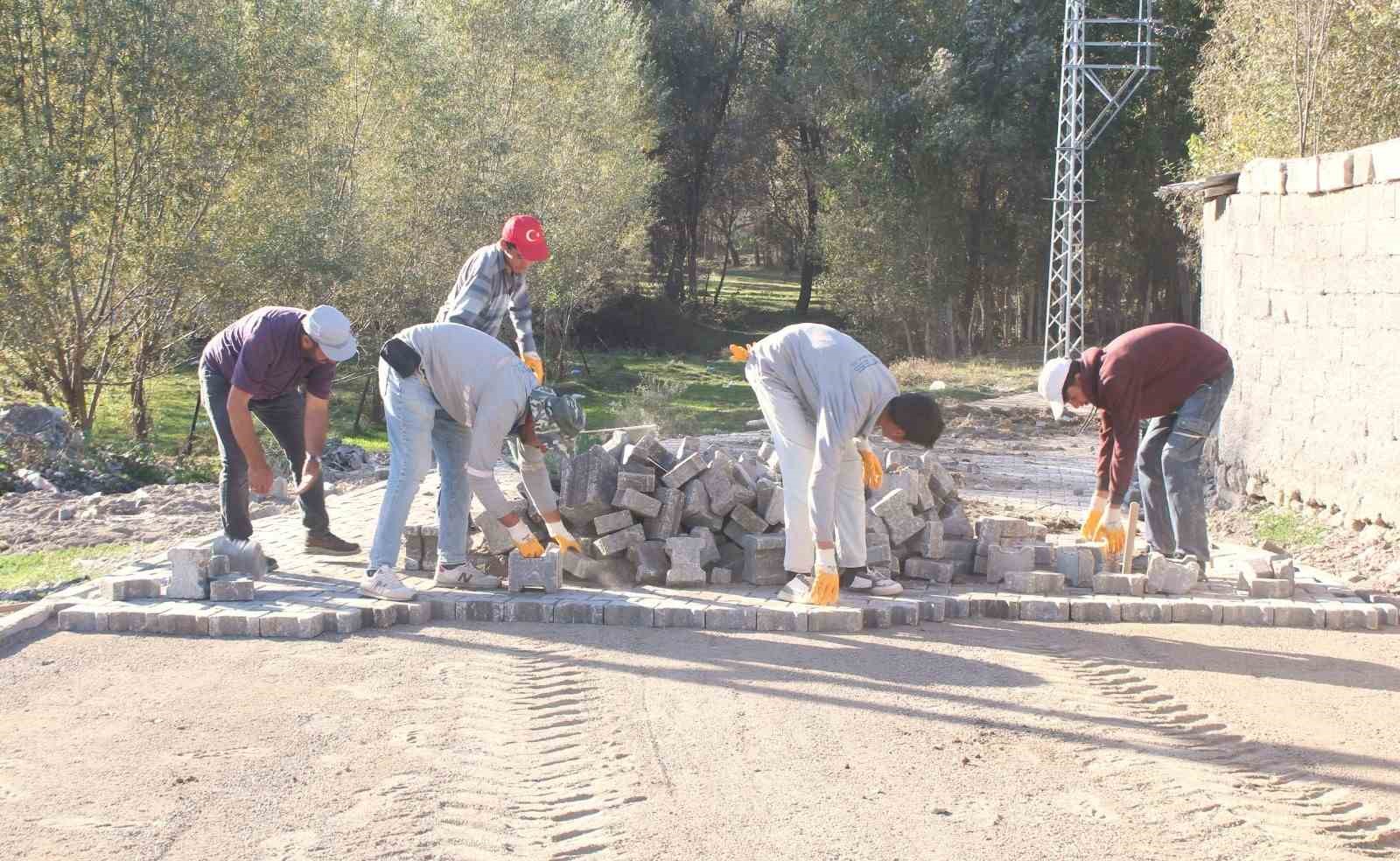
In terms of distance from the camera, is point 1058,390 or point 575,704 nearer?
point 575,704

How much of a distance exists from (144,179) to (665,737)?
38.3ft

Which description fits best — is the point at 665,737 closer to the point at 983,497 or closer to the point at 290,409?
the point at 290,409

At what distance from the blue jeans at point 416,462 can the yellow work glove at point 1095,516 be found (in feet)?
11.5

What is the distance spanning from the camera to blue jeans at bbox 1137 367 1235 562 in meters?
6.89

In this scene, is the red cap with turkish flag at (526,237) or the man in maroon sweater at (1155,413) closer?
the man in maroon sweater at (1155,413)

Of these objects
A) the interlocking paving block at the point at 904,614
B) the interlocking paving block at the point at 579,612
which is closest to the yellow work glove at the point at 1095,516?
the interlocking paving block at the point at 904,614

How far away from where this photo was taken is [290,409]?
23.7ft

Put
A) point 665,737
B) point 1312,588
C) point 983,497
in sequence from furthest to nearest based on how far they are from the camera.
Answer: point 983,497, point 1312,588, point 665,737

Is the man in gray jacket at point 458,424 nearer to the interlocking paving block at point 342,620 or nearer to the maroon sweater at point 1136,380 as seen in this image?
the interlocking paving block at point 342,620

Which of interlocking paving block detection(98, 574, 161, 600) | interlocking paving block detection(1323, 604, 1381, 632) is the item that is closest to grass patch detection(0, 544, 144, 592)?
interlocking paving block detection(98, 574, 161, 600)

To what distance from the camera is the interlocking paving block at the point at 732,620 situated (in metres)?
6.36

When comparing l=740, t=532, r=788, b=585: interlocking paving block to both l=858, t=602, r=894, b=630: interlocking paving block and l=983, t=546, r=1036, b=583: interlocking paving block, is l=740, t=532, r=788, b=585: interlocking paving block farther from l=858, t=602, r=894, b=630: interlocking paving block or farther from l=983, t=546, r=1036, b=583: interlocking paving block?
l=983, t=546, r=1036, b=583: interlocking paving block

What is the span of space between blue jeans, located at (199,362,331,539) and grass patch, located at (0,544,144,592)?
4.63 ft

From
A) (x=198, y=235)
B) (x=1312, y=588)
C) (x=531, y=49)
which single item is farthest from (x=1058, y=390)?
(x=531, y=49)
